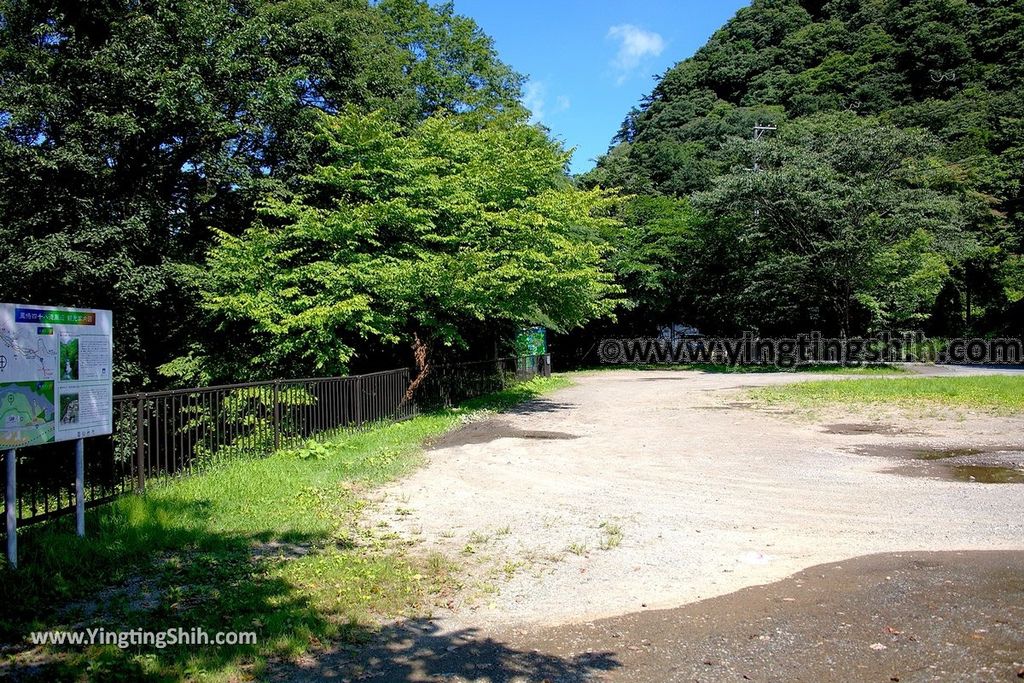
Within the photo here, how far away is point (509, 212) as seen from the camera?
15.1m

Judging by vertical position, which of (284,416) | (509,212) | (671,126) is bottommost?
(284,416)

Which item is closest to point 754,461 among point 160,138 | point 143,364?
point 143,364

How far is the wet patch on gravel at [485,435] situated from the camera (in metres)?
11.9

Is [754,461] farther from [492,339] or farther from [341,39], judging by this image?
[341,39]

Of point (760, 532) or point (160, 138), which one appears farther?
point (160, 138)

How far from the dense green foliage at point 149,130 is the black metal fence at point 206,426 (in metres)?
3.89

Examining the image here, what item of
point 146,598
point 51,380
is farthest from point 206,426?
point 146,598

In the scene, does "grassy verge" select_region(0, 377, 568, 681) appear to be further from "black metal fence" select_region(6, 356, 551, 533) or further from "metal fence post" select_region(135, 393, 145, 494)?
"black metal fence" select_region(6, 356, 551, 533)

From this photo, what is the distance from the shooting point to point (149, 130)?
1644 centimetres

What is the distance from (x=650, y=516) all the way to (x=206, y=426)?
6.45m

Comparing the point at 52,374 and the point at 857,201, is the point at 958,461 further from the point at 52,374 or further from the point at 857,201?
the point at 857,201

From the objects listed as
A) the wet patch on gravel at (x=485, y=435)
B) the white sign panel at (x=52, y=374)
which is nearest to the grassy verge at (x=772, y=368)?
the wet patch on gravel at (x=485, y=435)

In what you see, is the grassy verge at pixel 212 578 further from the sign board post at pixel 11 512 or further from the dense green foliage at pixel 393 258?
the dense green foliage at pixel 393 258

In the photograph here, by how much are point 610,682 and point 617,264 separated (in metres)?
31.7
